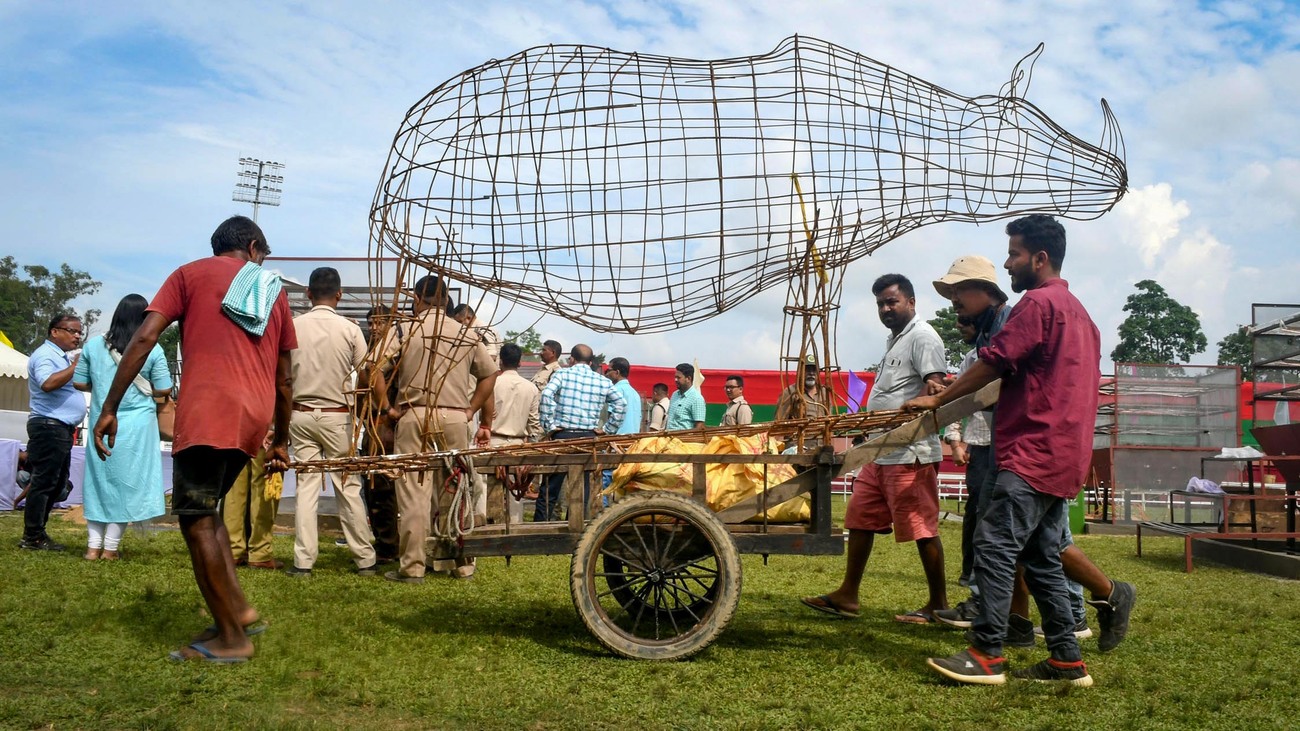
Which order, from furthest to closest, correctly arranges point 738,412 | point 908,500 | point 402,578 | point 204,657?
point 738,412 < point 402,578 < point 908,500 < point 204,657

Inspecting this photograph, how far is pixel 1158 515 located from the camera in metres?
14.8

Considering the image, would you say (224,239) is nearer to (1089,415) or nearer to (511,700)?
(511,700)

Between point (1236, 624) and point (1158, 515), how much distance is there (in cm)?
1029

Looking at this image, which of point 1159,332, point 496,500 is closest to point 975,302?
point 496,500

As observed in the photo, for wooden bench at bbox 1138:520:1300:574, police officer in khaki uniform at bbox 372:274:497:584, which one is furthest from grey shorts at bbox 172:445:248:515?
wooden bench at bbox 1138:520:1300:574

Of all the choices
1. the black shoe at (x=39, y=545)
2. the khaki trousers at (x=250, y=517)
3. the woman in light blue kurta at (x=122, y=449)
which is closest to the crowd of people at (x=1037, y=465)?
the khaki trousers at (x=250, y=517)

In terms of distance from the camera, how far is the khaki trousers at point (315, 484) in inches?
262

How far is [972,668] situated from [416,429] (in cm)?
377

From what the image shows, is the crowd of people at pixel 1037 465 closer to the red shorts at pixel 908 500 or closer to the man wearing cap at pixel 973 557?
the man wearing cap at pixel 973 557

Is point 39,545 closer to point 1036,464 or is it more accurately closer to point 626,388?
point 626,388

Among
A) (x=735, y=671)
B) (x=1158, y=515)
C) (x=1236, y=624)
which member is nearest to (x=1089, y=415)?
(x=735, y=671)

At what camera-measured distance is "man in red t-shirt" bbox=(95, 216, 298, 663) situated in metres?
4.09

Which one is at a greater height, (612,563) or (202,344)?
(202,344)

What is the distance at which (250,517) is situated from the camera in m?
6.94
